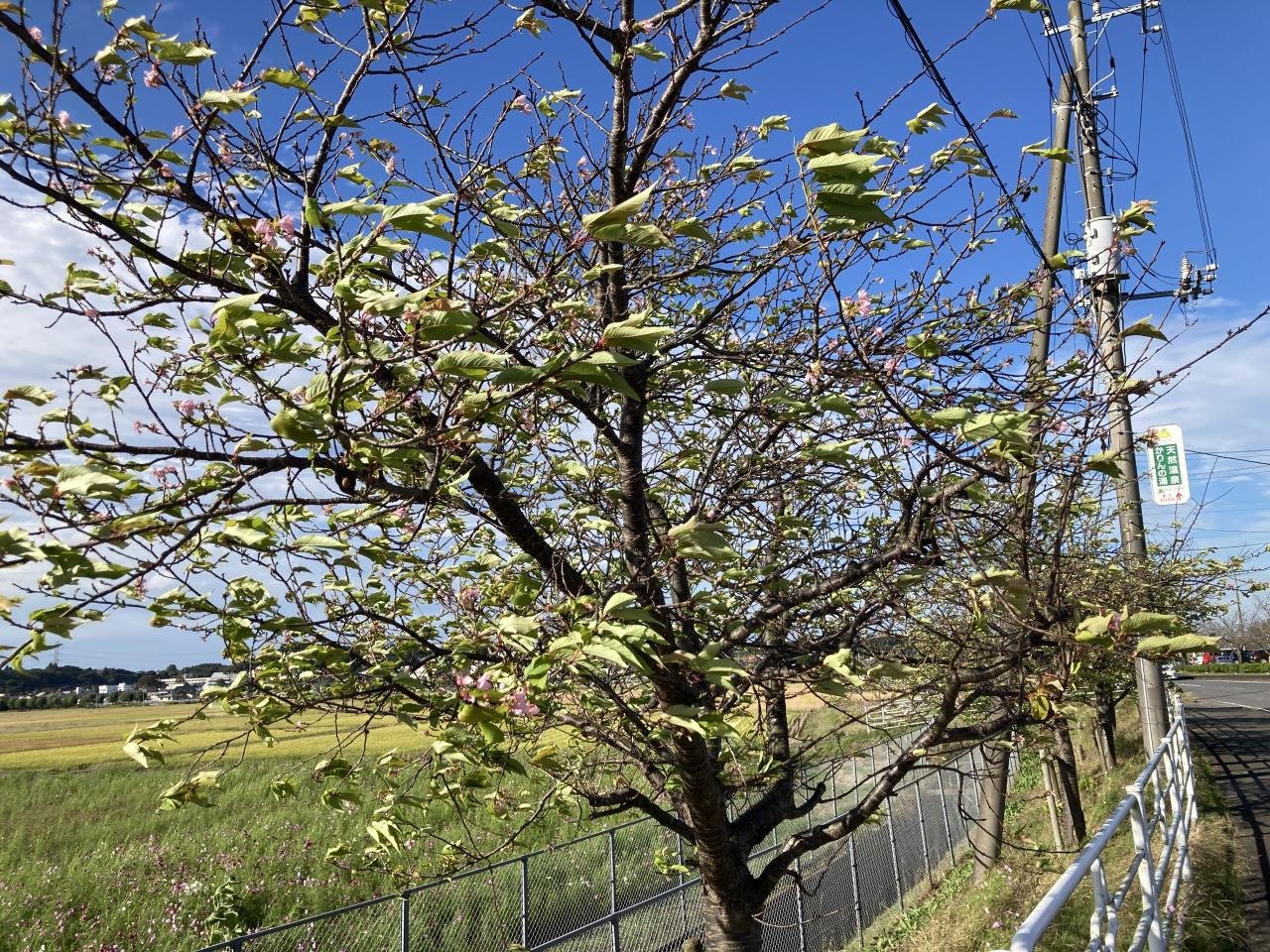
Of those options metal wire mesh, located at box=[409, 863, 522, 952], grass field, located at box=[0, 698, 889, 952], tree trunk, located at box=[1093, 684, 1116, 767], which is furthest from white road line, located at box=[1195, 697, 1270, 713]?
metal wire mesh, located at box=[409, 863, 522, 952]

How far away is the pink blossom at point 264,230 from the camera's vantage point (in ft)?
6.27

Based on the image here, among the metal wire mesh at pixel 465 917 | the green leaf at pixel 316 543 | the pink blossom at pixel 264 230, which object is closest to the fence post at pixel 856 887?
the metal wire mesh at pixel 465 917

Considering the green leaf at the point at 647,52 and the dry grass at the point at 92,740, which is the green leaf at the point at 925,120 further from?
the dry grass at the point at 92,740

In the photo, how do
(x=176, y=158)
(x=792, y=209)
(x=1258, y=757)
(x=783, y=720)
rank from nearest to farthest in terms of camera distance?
(x=176, y=158) → (x=792, y=209) → (x=783, y=720) → (x=1258, y=757)

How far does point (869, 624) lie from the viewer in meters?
3.62

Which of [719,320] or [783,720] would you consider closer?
[719,320]

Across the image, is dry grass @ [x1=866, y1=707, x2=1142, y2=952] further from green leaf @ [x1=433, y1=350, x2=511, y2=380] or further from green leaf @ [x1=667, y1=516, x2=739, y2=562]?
green leaf @ [x1=433, y1=350, x2=511, y2=380]

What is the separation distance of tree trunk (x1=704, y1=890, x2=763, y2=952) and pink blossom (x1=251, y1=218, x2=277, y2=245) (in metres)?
3.50

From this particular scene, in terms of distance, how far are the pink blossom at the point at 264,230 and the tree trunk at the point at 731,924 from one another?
3503mm

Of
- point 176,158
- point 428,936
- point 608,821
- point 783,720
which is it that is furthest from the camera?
point 608,821

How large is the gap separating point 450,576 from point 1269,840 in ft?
27.5

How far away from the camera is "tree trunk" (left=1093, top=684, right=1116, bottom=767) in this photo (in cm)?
1199

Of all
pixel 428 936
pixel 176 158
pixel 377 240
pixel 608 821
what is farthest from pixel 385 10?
pixel 608 821

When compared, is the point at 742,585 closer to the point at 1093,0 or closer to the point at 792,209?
the point at 792,209
